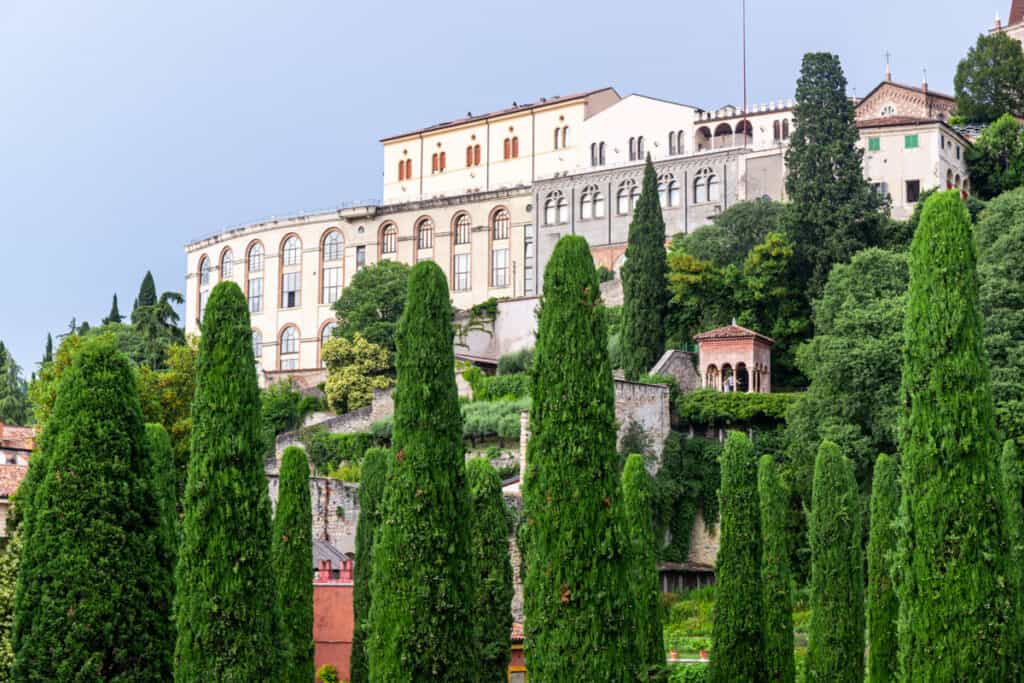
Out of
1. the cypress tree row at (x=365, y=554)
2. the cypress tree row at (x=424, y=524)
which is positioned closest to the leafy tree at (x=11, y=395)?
the cypress tree row at (x=365, y=554)

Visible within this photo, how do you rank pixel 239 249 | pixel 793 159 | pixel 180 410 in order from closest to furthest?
1. pixel 180 410
2. pixel 793 159
3. pixel 239 249

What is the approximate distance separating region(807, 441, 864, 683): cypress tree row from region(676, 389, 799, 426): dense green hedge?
834 inches

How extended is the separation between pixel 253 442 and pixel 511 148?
6518cm

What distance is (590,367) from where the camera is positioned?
16906 mm

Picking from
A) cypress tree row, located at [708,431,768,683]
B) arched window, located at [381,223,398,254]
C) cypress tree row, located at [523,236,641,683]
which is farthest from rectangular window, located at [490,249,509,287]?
cypress tree row, located at [523,236,641,683]

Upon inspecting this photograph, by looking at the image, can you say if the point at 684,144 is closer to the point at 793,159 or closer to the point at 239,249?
the point at 793,159

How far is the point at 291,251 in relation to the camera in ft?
275

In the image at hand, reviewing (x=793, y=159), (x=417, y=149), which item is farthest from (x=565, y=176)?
(x=793, y=159)

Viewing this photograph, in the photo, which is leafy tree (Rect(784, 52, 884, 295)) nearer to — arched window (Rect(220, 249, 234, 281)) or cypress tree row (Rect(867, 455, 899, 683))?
cypress tree row (Rect(867, 455, 899, 683))

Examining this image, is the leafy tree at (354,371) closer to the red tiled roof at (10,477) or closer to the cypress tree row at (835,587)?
the red tiled roof at (10,477)

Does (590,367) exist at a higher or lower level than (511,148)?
lower

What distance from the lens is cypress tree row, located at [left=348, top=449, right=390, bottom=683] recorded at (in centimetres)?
2584

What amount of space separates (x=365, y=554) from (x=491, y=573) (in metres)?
6.02

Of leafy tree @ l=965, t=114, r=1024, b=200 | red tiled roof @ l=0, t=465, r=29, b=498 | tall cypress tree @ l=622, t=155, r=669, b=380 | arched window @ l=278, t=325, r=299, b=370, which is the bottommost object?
red tiled roof @ l=0, t=465, r=29, b=498
